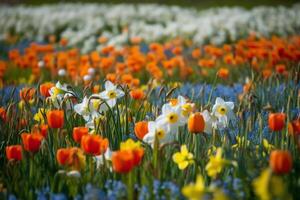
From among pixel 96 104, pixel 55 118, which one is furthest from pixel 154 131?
pixel 96 104

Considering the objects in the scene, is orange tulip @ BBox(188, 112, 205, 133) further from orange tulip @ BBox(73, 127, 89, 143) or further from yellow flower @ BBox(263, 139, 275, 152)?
orange tulip @ BBox(73, 127, 89, 143)

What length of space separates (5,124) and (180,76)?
3.53 metres

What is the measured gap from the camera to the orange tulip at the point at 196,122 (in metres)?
2.29

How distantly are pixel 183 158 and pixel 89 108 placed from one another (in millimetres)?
854

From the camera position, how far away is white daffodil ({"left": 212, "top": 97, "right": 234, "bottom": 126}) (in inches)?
106

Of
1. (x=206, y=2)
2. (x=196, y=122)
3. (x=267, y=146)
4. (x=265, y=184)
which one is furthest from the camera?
(x=206, y=2)

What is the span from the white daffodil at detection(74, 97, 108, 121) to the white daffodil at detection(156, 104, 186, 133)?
1.98ft

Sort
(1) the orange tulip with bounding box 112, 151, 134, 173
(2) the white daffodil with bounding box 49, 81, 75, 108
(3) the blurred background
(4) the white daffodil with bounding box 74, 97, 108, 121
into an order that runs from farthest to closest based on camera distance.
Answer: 1. (3) the blurred background
2. (2) the white daffodil with bounding box 49, 81, 75, 108
3. (4) the white daffodil with bounding box 74, 97, 108, 121
4. (1) the orange tulip with bounding box 112, 151, 134, 173

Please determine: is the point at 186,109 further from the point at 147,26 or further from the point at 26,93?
the point at 147,26

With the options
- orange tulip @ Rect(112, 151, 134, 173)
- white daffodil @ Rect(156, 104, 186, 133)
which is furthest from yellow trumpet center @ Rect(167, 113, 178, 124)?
orange tulip @ Rect(112, 151, 134, 173)

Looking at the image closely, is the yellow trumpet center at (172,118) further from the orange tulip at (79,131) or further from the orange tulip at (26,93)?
the orange tulip at (26,93)

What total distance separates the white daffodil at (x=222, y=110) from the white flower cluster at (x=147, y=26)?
5.92 metres

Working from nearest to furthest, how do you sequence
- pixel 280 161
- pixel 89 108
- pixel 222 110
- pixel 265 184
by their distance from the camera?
pixel 265 184
pixel 280 161
pixel 222 110
pixel 89 108

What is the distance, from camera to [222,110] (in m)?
2.69
